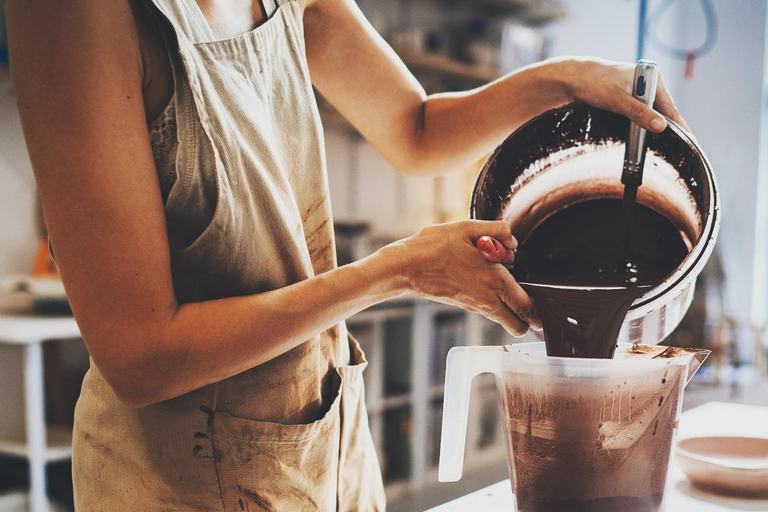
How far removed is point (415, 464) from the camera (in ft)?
10.9

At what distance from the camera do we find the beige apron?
74 centimetres

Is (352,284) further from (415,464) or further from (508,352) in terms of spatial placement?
(415,464)

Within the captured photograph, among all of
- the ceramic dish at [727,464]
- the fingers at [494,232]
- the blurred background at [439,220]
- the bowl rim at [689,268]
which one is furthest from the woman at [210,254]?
the blurred background at [439,220]

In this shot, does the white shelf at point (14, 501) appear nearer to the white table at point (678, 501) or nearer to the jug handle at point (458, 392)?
the white table at point (678, 501)

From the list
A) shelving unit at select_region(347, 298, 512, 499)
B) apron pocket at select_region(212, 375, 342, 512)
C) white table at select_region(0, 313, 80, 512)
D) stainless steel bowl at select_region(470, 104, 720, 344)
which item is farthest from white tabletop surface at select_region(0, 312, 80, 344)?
stainless steel bowl at select_region(470, 104, 720, 344)

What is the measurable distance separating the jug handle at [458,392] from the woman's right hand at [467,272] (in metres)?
0.07

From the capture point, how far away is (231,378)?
0.80 meters

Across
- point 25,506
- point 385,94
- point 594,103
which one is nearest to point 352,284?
point 594,103

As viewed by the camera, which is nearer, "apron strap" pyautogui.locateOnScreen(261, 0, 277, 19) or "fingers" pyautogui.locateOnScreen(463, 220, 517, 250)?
"fingers" pyautogui.locateOnScreen(463, 220, 517, 250)

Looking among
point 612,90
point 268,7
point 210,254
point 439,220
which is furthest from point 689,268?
point 439,220

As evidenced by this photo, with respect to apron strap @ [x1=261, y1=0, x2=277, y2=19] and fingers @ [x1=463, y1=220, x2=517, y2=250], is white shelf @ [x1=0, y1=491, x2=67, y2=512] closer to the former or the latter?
apron strap @ [x1=261, y1=0, x2=277, y2=19]

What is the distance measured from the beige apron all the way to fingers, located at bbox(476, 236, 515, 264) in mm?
225

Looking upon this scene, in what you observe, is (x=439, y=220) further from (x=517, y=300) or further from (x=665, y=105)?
(x=517, y=300)

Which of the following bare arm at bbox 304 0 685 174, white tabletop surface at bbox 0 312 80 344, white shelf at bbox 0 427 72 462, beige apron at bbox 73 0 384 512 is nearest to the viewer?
beige apron at bbox 73 0 384 512
